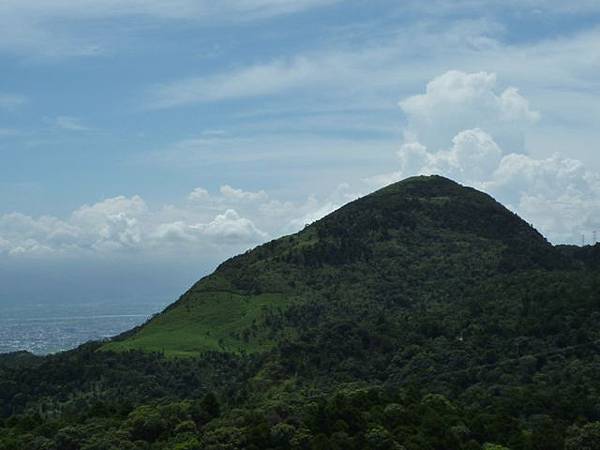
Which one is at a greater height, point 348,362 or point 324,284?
point 324,284

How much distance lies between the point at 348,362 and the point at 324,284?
7090cm

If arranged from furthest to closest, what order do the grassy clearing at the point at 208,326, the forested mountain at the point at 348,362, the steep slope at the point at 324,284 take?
the steep slope at the point at 324,284
the grassy clearing at the point at 208,326
the forested mountain at the point at 348,362

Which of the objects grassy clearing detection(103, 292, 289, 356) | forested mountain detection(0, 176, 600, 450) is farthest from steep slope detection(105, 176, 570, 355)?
forested mountain detection(0, 176, 600, 450)

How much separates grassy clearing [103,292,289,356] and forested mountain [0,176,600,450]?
0.49 metres

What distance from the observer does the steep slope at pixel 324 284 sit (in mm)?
148625

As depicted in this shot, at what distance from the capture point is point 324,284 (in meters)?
173

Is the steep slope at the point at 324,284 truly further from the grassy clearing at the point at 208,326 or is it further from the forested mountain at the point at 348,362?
the forested mountain at the point at 348,362

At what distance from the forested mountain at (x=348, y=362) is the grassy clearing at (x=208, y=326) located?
0.49 meters

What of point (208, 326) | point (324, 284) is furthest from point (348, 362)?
point (324, 284)

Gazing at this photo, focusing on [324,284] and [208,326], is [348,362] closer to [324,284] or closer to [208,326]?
[208,326]

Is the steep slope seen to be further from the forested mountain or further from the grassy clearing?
the forested mountain

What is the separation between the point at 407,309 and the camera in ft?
519

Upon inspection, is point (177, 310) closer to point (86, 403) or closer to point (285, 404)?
point (86, 403)

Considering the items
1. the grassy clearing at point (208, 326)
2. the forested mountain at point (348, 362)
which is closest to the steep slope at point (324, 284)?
the grassy clearing at point (208, 326)
